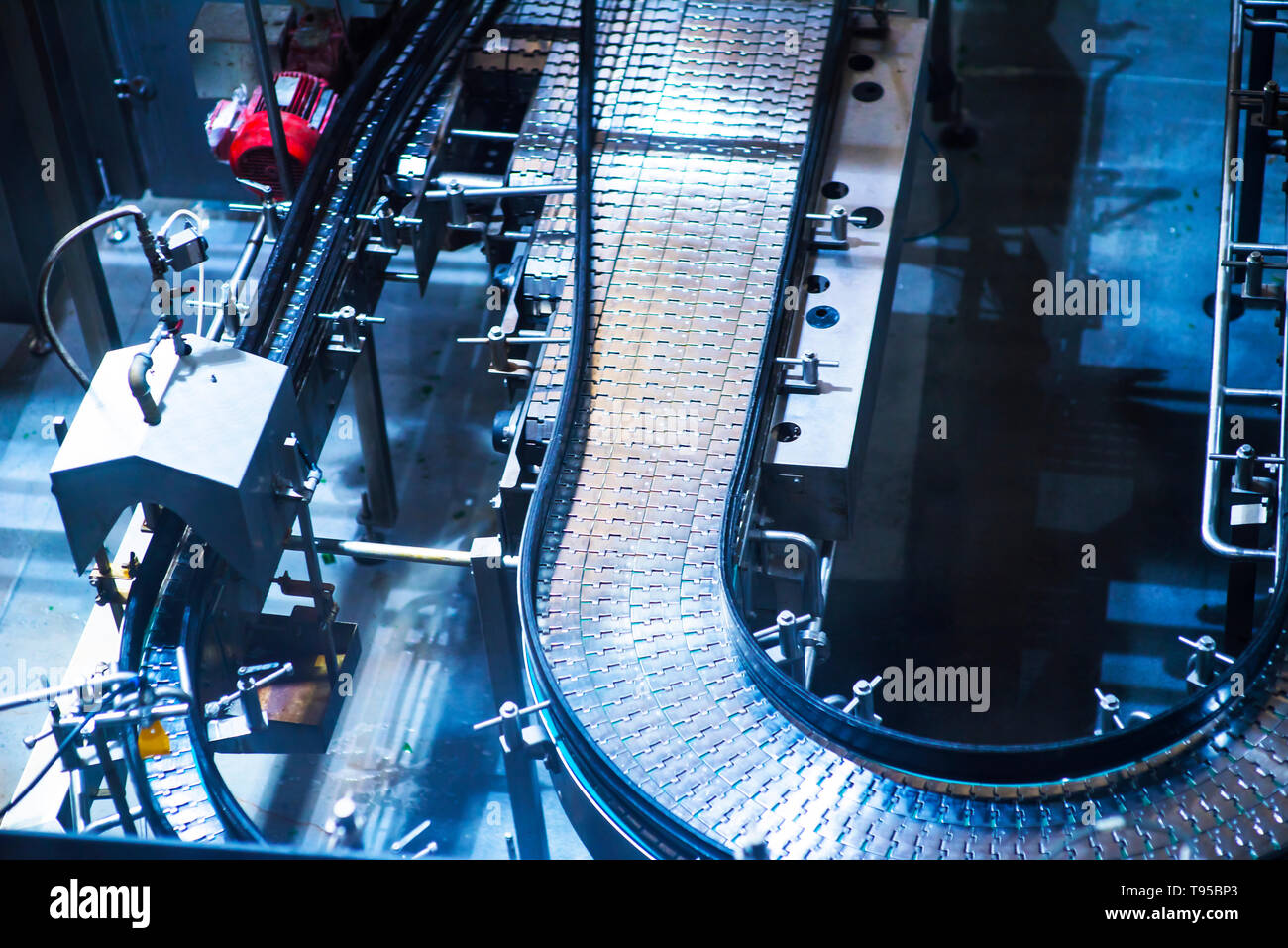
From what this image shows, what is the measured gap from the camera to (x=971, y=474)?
258 inches

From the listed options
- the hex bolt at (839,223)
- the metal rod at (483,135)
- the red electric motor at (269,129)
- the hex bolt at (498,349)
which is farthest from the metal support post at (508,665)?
the red electric motor at (269,129)

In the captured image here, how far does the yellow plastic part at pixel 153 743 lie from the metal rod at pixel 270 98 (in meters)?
2.02

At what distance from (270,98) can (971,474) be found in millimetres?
2934

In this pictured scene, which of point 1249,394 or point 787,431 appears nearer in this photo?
point 787,431

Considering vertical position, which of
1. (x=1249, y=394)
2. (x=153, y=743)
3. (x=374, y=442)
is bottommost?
(x=153, y=743)

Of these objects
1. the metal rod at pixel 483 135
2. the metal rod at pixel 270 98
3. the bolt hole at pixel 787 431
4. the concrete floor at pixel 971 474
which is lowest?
the concrete floor at pixel 971 474

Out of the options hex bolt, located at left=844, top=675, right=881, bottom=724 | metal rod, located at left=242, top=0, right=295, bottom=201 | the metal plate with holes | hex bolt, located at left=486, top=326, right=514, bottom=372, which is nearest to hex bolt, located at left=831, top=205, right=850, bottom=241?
the metal plate with holes

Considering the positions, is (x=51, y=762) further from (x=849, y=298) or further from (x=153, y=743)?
(x=849, y=298)

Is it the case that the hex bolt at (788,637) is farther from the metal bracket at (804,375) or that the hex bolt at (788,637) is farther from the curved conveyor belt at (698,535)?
the metal bracket at (804,375)

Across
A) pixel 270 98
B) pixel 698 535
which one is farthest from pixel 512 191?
pixel 698 535

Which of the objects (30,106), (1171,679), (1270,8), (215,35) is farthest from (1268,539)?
(30,106)

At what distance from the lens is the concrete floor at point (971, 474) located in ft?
18.9

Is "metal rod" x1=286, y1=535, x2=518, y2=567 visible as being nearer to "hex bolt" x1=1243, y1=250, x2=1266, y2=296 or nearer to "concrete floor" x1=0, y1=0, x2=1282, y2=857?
"concrete floor" x1=0, y1=0, x2=1282, y2=857
